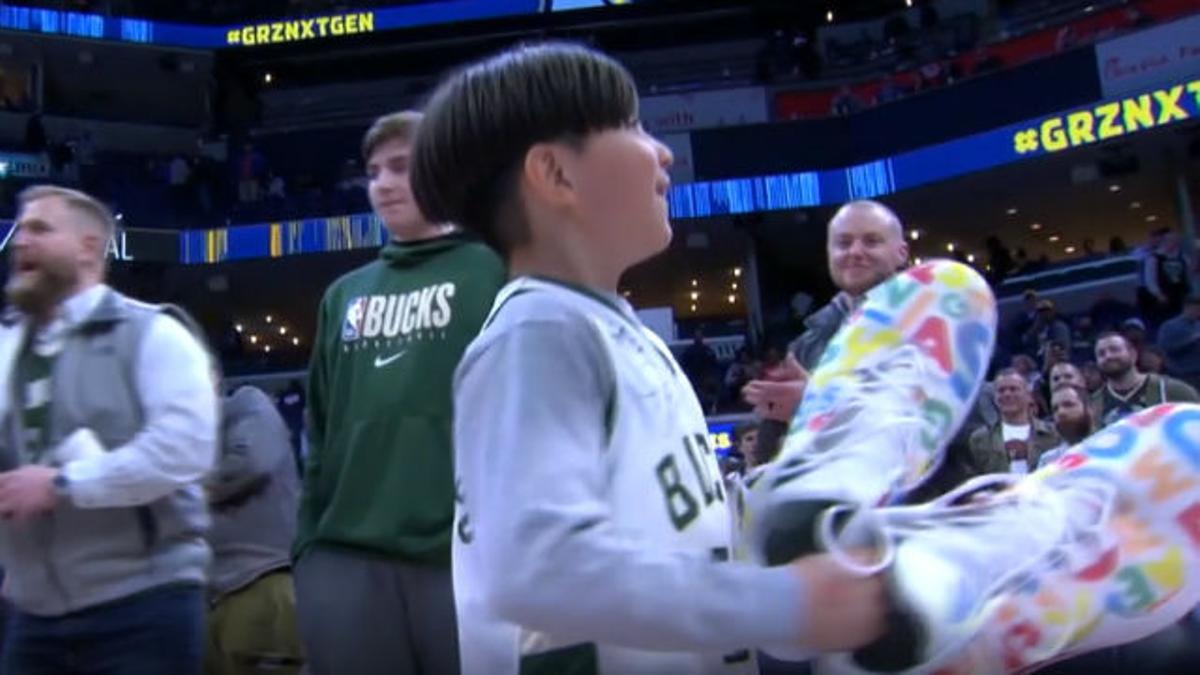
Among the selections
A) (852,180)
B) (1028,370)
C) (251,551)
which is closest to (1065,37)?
(852,180)

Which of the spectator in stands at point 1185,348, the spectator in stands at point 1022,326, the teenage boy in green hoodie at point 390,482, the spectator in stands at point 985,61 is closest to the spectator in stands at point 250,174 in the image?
the spectator in stands at point 985,61

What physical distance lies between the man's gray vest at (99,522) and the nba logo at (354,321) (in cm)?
35

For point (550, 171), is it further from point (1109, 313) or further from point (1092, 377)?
point (1109, 313)

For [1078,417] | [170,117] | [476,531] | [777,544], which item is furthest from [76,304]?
[170,117]

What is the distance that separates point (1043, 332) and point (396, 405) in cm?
961

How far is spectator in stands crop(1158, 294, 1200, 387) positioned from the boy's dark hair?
7.26 meters

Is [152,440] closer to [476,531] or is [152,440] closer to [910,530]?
[476,531]

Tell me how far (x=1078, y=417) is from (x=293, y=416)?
35.1 feet

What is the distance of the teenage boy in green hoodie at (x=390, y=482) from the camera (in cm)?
167

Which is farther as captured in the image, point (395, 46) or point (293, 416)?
point (395, 46)

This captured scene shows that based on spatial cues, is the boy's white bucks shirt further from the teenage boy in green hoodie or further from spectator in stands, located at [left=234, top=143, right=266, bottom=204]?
spectator in stands, located at [left=234, top=143, right=266, bottom=204]

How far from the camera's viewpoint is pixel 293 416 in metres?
13.5

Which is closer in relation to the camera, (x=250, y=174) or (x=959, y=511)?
(x=959, y=511)

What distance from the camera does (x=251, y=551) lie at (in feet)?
8.44
